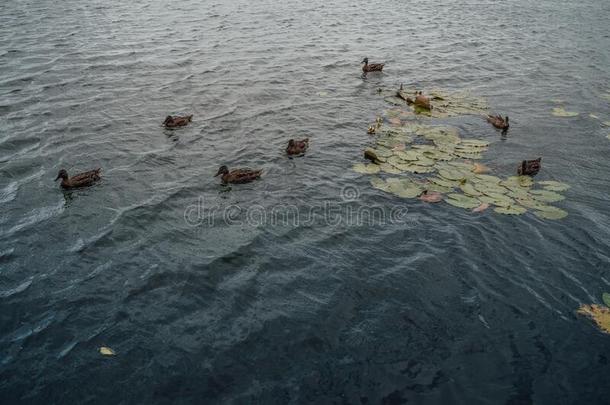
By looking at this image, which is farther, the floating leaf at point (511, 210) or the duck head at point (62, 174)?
the duck head at point (62, 174)

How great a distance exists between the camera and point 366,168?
13531 millimetres

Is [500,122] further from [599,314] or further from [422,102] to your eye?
[599,314]

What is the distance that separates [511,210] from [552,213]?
39.2 inches

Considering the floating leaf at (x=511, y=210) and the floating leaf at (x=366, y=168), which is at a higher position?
the floating leaf at (x=366, y=168)

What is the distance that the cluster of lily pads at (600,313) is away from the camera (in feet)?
27.9

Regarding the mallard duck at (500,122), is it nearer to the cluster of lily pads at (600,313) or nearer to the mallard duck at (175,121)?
the cluster of lily pads at (600,313)

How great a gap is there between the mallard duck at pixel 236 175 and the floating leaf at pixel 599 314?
8.32 m

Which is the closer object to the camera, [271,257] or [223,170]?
[271,257]

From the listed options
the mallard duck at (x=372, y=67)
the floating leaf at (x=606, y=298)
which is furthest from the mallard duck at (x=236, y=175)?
the mallard duck at (x=372, y=67)

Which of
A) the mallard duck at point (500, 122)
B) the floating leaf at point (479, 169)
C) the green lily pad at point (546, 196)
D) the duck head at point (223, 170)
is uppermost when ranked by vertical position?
the duck head at point (223, 170)

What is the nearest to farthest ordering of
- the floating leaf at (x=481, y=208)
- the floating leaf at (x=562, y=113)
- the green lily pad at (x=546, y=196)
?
the floating leaf at (x=481, y=208) → the green lily pad at (x=546, y=196) → the floating leaf at (x=562, y=113)

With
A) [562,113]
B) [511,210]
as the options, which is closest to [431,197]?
[511,210]

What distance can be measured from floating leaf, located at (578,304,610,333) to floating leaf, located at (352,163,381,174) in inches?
249

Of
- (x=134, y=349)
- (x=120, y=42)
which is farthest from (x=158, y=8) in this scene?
(x=134, y=349)
